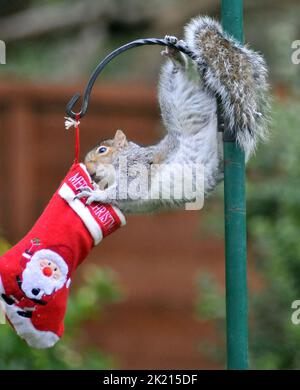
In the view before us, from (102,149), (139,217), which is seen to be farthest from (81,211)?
(139,217)

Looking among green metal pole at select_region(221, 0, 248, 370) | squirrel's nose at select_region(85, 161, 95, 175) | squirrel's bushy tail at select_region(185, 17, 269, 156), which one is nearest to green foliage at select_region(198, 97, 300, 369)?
green metal pole at select_region(221, 0, 248, 370)

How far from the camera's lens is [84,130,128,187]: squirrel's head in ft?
6.84

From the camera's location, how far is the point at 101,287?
3.72 meters

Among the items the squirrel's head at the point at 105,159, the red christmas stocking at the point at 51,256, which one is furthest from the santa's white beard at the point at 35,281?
the squirrel's head at the point at 105,159

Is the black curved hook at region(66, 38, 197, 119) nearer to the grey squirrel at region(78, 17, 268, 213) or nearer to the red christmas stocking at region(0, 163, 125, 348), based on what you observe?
the grey squirrel at region(78, 17, 268, 213)

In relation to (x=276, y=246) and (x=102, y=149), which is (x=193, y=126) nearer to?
(x=102, y=149)

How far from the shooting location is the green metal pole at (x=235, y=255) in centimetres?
209

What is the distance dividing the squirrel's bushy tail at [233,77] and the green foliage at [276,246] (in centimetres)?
155

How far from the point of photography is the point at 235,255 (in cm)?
210

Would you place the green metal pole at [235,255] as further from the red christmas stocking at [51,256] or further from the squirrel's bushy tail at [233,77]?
the red christmas stocking at [51,256]

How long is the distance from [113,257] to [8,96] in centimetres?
99

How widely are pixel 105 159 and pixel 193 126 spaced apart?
20 cm
